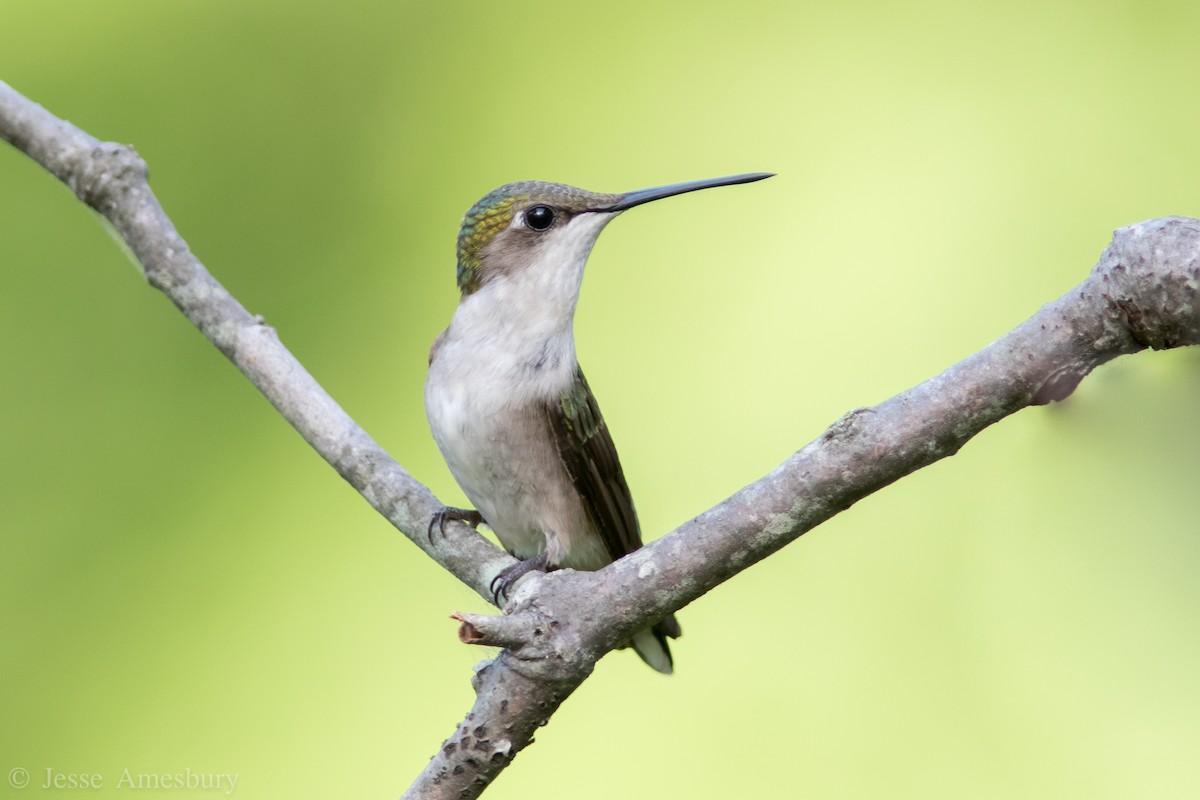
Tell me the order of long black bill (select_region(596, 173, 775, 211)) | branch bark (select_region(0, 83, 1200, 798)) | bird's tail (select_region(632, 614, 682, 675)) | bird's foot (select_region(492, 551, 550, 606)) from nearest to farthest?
branch bark (select_region(0, 83, 1200, 798)), bird's foot (select_region(492, 551, 550, 606)), long black bill (select_region(596, 173, 775, 211)), bird's tail (select_region(632, 614, 682, 675))

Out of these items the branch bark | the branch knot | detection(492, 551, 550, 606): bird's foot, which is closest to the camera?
the branch bark

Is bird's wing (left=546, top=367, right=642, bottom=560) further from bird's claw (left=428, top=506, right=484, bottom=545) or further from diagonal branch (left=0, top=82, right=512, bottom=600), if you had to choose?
diagonal branch (left=0, top=82, right=512, bottom=600)

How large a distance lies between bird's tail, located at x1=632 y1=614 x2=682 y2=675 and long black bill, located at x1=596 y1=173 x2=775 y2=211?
4.09 feet

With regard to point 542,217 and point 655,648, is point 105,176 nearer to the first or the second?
point 542,217

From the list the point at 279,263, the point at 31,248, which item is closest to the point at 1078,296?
the point at 279,263

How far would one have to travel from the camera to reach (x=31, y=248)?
15.8 ft

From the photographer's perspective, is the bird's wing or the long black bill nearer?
the long black bill

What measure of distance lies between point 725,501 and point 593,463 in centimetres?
139

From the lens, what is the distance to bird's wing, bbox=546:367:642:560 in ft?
10.6

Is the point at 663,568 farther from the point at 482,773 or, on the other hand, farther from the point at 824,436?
the point at 482,773

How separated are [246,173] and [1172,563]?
4.04m

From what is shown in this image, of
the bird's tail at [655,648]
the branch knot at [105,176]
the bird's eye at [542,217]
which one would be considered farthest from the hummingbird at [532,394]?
the branch knot at [105,176]

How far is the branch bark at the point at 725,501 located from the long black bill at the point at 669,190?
37.7 inches

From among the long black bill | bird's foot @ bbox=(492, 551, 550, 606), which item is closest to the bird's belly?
bird's foot @ bbox=(492, 551, 550, 606)
